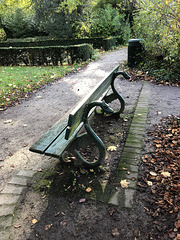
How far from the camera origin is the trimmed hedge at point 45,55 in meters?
10.2

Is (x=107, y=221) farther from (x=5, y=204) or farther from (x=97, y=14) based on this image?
(x=97, y=14)

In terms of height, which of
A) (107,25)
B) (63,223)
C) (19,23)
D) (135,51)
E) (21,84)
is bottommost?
(63,223)

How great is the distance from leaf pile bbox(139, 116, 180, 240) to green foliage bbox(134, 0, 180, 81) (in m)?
3.81

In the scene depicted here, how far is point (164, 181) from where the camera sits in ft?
7.84

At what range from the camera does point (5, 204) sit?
2234mm

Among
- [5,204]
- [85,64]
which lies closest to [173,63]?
[85,64]

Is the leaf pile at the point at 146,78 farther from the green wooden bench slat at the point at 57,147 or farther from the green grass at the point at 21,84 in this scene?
the green wooden bench slat at the point at 57,147

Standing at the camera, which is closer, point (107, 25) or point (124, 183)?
point (124, 183)

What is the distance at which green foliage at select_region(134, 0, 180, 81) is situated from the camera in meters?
5.82

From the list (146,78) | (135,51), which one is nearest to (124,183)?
(146,78)

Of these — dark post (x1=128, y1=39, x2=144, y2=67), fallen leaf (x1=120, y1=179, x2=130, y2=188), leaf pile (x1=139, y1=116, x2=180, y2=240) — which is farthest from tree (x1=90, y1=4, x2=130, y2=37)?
fallen leaf (x1=120, y1=179, x2=130, y2=188)

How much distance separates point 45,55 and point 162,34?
6.67 m

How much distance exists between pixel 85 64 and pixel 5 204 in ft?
29.2

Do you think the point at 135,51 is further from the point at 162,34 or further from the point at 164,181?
the point at 164,181
